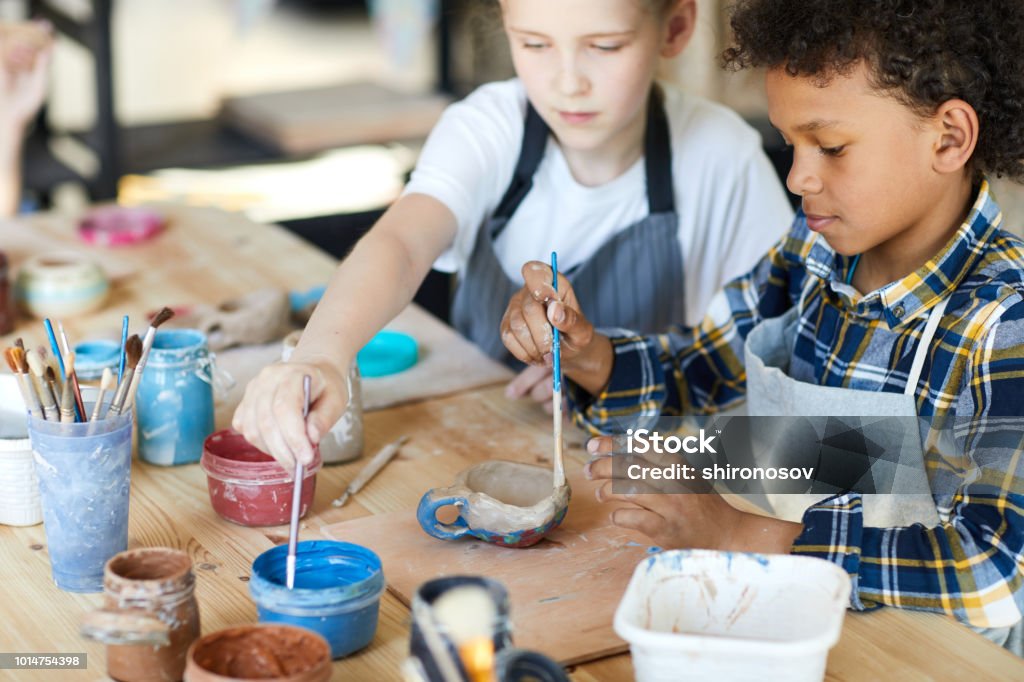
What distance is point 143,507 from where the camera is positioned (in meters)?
1.37

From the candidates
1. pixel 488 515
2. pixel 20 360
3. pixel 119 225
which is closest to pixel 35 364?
pixel 20 360

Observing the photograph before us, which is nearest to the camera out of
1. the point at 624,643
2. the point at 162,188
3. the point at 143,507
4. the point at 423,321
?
the point at 624,643

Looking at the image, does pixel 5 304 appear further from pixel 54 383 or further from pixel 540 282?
pixel 540 282

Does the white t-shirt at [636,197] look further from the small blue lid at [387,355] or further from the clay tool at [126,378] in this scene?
the clay tool at [126,378]

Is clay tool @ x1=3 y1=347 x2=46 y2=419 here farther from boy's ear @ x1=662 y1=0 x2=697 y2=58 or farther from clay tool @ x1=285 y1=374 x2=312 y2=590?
boy's ear @ x1=662 y1=0 x2=697 y2=58

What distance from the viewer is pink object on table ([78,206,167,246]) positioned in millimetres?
2252

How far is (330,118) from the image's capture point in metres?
3.89

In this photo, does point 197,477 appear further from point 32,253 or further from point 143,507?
point 32,253

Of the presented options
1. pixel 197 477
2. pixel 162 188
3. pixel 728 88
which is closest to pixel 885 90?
pixel 197 477

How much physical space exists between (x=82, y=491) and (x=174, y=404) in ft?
0.96

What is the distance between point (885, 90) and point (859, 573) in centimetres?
51

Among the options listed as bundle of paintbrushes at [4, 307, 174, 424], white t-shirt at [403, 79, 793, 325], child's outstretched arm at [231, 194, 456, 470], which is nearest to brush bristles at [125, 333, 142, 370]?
bundle of paintbrushes at [4, 307, 174, 424]

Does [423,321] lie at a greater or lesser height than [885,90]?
lesser

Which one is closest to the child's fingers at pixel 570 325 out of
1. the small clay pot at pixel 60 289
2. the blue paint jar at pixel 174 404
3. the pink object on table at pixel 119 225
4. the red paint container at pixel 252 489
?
the red paint container at pixel 252 489
